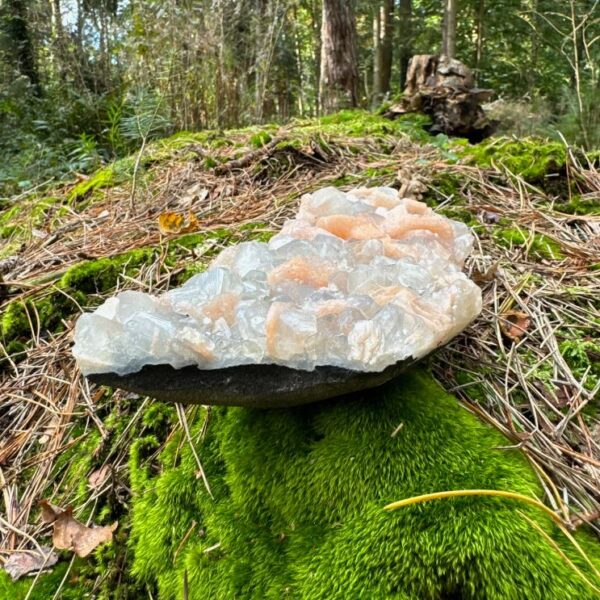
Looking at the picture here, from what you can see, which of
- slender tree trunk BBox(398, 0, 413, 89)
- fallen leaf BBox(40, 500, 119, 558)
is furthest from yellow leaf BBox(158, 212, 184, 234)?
slender tree trunk BBox(398, 0, 413, 89)

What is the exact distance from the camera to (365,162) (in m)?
3.19

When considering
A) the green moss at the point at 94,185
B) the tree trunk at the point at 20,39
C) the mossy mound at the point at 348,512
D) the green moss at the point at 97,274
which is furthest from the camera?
the tree trunk at the point at 20,39

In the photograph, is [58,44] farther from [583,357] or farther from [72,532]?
[583,357]

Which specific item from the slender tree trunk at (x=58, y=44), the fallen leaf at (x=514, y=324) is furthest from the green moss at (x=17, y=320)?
the slender tree trunk at (x=58, y=44)

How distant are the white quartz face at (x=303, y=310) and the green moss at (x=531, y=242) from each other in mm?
778

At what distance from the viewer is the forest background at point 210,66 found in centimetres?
521

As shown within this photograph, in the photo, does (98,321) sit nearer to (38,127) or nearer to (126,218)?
(126,218)

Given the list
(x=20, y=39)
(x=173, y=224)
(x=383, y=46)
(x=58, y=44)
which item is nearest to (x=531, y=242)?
(x=173, y=224)

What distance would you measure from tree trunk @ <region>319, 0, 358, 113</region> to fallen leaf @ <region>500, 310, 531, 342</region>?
19.1ft

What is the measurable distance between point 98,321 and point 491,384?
113 cm

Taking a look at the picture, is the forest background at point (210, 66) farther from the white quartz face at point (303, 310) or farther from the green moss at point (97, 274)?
the white quartz face at point (303, 310)

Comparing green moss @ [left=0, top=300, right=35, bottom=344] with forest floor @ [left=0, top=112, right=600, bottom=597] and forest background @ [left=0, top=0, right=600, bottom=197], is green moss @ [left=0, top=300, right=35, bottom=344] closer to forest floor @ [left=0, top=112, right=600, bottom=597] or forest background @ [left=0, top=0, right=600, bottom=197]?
forest floor @ [left=0, top=112, right=600, bottom=597]

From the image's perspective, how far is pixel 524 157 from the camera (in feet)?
9.64

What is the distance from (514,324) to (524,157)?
1.66m
